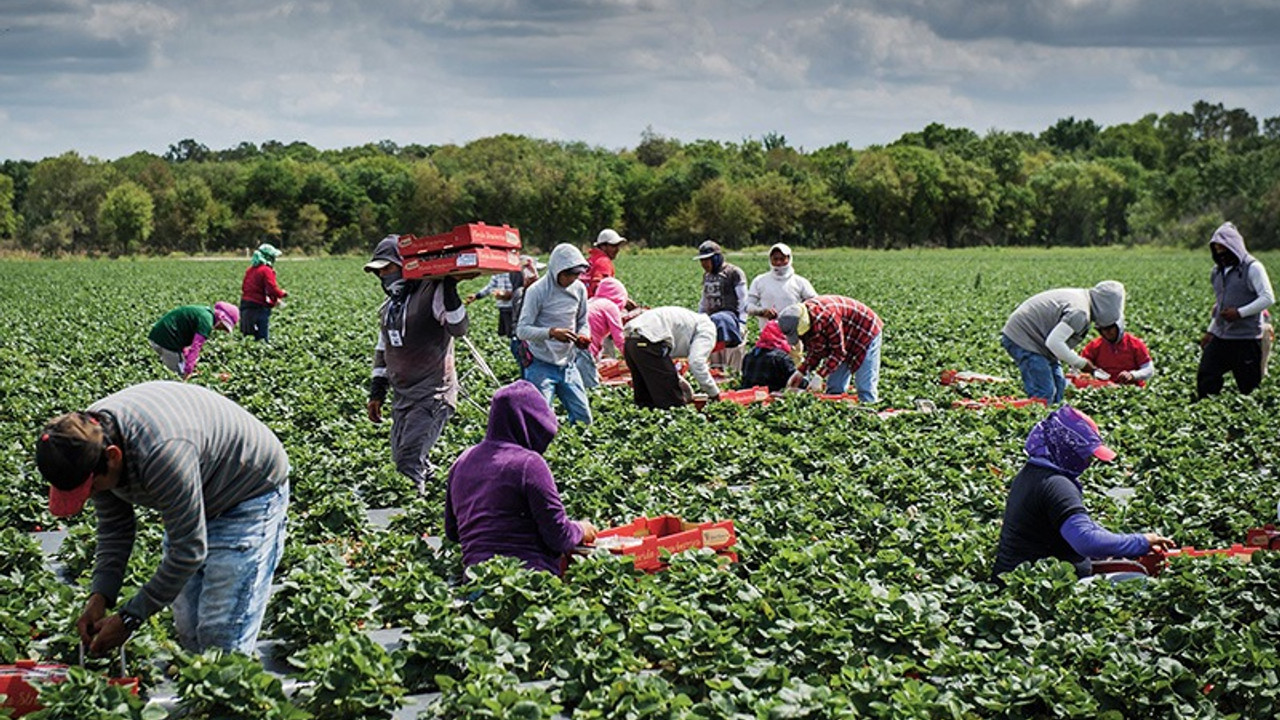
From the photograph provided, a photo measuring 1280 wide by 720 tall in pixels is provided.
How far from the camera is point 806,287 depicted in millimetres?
13406

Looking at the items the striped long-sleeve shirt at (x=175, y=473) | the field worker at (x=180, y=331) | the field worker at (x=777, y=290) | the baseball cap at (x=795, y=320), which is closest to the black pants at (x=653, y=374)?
the baseball cap at (x=795, y=320)

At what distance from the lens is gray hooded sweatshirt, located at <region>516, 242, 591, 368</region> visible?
9836 mm

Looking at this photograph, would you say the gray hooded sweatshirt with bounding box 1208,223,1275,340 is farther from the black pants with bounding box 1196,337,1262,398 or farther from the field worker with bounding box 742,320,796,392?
the field worker with bounding box 742,320,796,392

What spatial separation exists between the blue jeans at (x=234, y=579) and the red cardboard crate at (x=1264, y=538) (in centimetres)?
511

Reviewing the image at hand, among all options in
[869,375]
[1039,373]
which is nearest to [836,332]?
[869,375]

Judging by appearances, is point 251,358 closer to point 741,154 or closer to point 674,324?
point 674,324

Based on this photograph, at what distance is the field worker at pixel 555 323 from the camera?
32.3 feet

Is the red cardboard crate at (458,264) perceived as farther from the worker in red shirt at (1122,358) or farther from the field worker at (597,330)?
the worker in red shirt at (1122,358)

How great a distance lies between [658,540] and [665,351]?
14.4 ft

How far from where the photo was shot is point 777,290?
43.9 ft

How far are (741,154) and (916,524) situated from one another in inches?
4178

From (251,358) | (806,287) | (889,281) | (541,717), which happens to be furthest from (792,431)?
(889,281)

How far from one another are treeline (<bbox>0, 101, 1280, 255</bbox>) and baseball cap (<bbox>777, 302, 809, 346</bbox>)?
72.0 metres

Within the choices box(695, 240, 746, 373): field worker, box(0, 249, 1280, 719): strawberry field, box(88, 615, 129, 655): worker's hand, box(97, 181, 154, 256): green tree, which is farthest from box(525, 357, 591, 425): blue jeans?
box(97, 181, 154, 256): green tree
